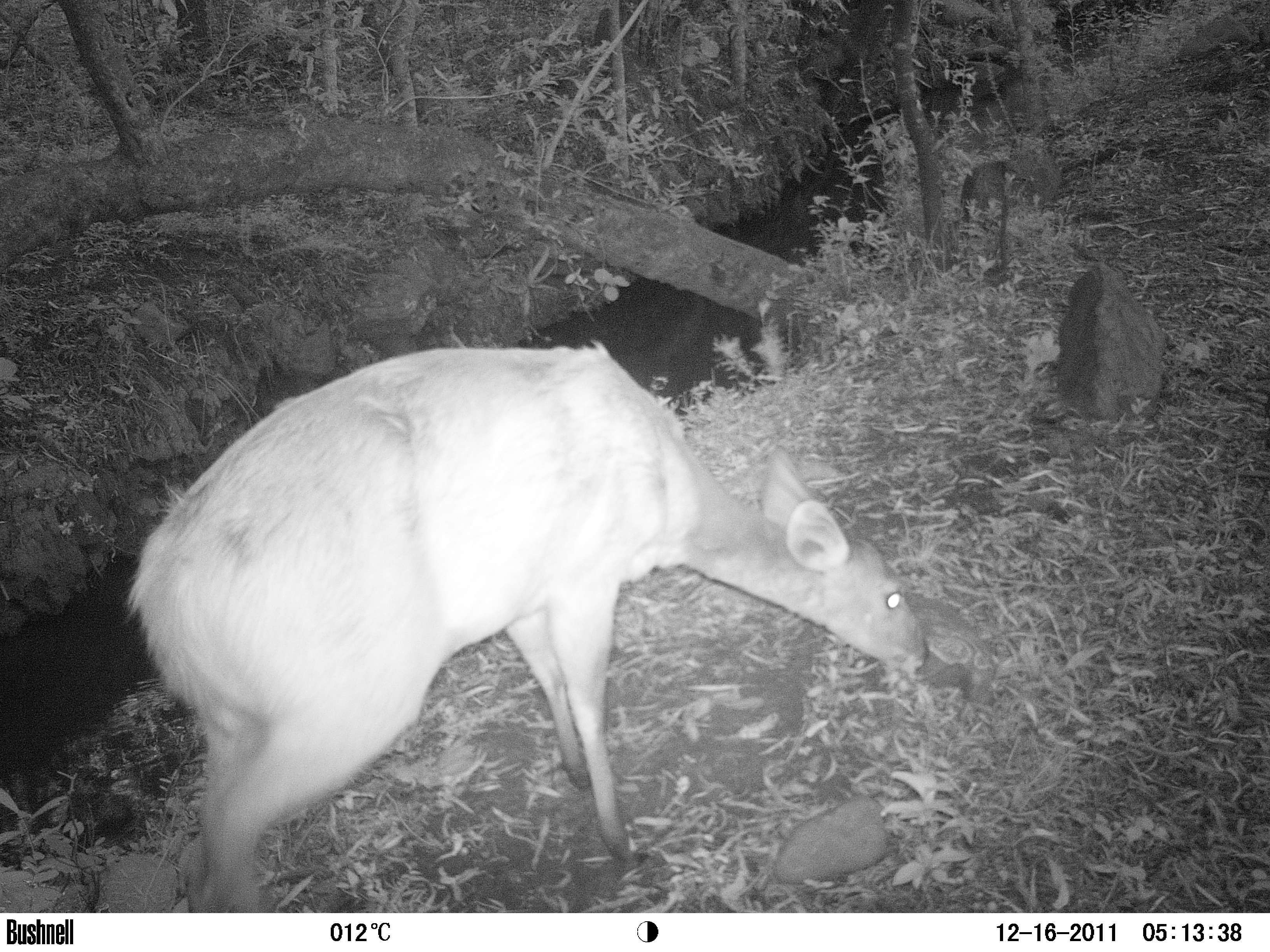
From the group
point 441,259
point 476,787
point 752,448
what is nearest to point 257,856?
point 476,787

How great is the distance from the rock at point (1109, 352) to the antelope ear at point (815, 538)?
6.41ft

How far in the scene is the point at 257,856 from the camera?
3748mm

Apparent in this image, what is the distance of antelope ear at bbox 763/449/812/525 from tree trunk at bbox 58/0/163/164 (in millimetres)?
4783

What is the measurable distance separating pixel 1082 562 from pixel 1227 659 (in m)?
0.70

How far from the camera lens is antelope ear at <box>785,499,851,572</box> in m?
3.80

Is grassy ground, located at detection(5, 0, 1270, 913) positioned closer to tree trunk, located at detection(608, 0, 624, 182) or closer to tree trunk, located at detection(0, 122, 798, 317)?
tree trunk, located at detection(0, 122, 798, 317)

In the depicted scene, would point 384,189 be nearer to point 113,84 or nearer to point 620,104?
point 113,84

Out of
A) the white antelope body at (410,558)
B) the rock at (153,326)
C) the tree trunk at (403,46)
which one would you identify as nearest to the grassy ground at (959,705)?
the white antelope body at (410,558)

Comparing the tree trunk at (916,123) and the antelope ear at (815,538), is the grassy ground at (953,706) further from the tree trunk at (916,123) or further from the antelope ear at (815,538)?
the tree trunk at (916,123)

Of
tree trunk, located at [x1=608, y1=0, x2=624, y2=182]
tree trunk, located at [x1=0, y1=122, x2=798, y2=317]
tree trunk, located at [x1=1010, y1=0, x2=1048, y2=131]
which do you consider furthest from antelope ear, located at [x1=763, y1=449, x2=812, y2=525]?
tree trunk, located at [x1=1010, y1=0, x2=1048, y2=131]

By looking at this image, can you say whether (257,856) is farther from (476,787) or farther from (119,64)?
(119,64)

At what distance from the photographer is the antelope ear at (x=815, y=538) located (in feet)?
12.5

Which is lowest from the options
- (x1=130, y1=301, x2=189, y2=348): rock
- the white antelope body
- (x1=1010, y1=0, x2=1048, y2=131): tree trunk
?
(x1=1010, y1=0, x2=1048, y2=131): tree trunk

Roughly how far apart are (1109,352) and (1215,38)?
7575 millimetres
